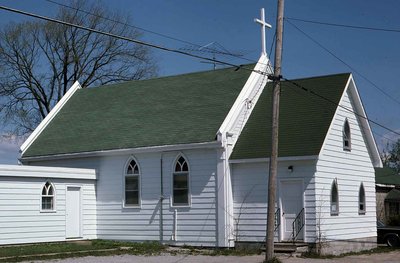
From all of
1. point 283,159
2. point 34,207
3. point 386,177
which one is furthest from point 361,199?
point 386,177

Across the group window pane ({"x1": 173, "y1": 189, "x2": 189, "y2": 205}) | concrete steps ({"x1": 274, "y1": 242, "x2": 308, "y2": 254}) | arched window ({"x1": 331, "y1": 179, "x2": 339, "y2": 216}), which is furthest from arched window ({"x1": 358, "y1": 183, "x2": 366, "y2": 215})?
window pane ({"x1": 173, "y1": 189, "x2": 189, "y2": 205})

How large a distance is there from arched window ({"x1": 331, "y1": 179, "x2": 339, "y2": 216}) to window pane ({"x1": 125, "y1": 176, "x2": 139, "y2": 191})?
8516 mm

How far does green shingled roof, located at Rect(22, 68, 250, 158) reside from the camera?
28598mm

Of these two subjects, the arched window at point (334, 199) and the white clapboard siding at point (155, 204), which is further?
the white clapboard siding at point (155, 204)

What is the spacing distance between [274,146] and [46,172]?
477 inches

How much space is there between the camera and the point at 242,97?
28.2m

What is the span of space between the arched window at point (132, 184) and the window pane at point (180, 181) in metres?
2.11

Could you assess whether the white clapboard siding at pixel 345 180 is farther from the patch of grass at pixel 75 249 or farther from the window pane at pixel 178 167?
the patch of grass at pixel 75 249

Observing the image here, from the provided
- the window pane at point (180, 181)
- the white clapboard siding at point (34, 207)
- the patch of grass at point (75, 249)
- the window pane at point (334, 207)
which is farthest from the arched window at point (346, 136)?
the white clapboard siding at point (34, 207)

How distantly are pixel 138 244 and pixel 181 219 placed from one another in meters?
2.27

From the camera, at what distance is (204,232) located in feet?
87.6

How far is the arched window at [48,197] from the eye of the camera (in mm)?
28586

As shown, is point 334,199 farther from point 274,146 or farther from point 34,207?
point 34,207

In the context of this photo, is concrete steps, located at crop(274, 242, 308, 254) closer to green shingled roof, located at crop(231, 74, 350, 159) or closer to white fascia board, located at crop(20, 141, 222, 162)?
green shingled roof, located at crop(231, 74, 350, 159)
